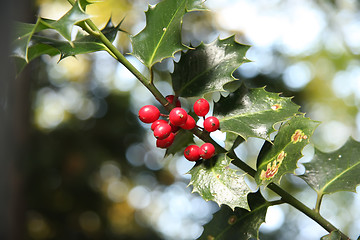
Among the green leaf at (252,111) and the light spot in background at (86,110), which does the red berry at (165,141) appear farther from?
the light spot in background at (86,110)

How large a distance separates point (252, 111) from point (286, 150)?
0.08m

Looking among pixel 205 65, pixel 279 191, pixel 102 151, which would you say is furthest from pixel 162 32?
pixel 102 151

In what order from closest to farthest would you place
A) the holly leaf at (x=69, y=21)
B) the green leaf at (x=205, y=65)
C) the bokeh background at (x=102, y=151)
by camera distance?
the holly leaf at (x=69, y=21)
the green leaf at (x=205, y=65)
the bokeh background at (x=102, y=151)

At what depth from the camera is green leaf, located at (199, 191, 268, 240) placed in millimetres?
587

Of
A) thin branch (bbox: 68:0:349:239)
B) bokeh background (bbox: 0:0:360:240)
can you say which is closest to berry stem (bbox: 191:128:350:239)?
thin branch (bbox: 68:0:349:239)

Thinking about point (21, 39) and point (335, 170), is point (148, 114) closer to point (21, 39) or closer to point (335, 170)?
point (21, 39)

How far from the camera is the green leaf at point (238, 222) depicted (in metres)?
0.59

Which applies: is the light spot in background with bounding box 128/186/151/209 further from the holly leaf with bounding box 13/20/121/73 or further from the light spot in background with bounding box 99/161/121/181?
the holly leaf with bounding box 13/20/121/73

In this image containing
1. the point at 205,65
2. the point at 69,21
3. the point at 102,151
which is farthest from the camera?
the point at 102,151

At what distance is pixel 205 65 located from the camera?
0.59 m

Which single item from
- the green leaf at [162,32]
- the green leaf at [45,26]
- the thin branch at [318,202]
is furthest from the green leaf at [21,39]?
the thin branch at [318,202]

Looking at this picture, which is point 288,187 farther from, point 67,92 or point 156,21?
point 156,21

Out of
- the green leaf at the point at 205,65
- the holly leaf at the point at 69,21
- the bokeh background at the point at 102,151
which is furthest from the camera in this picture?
the bokeh background at the point at 102,151

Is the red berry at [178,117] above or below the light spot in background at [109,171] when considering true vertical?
above
